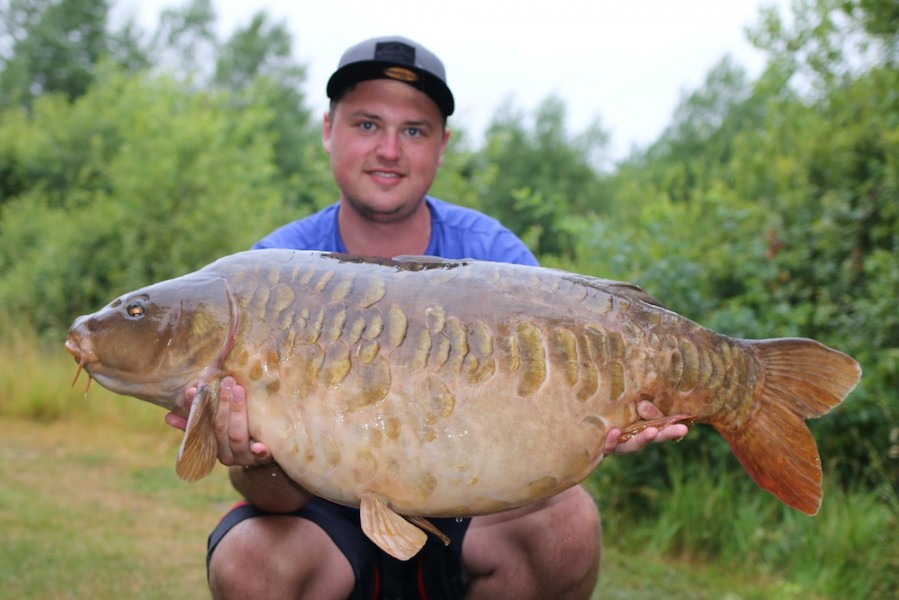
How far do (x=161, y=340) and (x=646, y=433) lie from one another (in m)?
0.86

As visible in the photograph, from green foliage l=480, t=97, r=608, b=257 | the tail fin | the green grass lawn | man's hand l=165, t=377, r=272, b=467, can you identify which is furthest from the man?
green foliage l=480, t=97, r=608, b=257

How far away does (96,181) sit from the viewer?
10.9 m

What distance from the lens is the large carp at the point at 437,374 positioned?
1545 millimetres

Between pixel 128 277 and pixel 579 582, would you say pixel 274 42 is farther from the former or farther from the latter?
pixel 579 582

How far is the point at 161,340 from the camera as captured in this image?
1.62m

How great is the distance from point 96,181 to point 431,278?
10.2 metres

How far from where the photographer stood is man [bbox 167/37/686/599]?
183 centimetres

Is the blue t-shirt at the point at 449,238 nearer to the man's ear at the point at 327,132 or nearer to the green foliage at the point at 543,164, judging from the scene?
the man's ear at the point at 327,132

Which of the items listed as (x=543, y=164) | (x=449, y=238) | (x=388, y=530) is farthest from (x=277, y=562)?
(x=543, y=164)

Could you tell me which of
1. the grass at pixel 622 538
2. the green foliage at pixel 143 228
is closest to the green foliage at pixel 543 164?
the green foliage at pixel 143 228

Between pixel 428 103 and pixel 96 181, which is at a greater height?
pixel 96 181

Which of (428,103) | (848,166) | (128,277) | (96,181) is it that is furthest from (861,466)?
(96,181)

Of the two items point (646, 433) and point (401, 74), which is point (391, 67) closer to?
point (401, 74)

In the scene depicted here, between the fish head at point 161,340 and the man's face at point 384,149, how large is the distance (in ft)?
2.27
